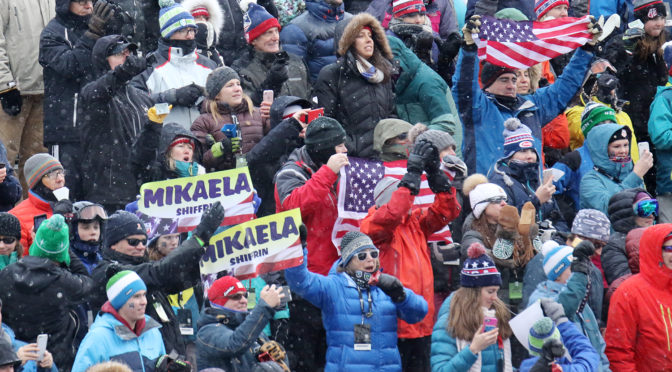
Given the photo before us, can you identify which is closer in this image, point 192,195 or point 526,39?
point 192,195

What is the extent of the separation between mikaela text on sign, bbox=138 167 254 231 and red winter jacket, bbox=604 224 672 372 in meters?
2.83

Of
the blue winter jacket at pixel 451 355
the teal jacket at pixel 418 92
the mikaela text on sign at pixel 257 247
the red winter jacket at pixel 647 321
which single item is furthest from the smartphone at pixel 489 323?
the teal jacket at pixel 418 92

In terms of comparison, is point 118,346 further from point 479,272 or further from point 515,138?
point 515,138

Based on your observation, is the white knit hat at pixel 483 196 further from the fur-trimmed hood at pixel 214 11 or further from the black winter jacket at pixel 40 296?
the fur-trimmed hood at pixel 214 11

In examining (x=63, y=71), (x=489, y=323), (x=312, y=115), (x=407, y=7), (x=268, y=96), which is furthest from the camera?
(x=407, y=7)

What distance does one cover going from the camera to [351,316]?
9.76 metres

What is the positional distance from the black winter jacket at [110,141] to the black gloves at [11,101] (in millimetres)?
1419

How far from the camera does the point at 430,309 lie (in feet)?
33.7

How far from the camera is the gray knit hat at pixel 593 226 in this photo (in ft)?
36.0

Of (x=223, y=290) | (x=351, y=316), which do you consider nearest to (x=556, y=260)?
(x=351, y=316)

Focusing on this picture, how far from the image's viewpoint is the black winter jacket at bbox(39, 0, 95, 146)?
1262cm

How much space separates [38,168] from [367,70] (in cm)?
308

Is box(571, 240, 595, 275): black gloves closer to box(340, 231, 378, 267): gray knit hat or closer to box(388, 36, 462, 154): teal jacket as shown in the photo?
box(340, 231, 378, 267): gray knit hat

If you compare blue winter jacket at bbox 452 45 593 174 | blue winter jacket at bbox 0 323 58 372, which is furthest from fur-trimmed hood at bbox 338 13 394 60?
blue winter jacket at bbox 0 323 58 372
